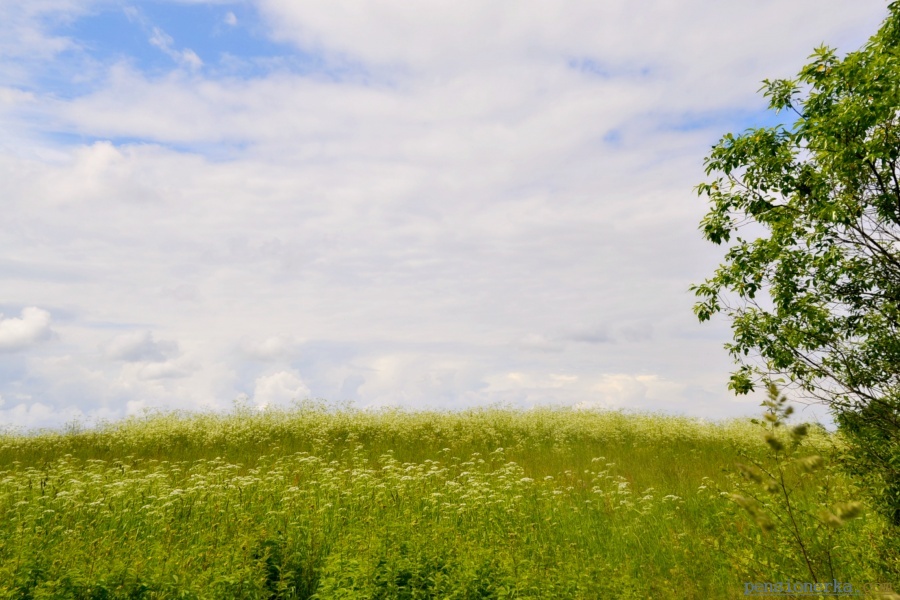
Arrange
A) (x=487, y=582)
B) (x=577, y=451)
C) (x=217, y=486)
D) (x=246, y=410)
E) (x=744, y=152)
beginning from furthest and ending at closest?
(x=246, y=410), (x=577, y=451), (x=217, y=486), (x=744, y=152), (x=487, y=582)

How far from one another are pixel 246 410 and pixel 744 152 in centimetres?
2043

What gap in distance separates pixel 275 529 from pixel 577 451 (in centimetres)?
1208

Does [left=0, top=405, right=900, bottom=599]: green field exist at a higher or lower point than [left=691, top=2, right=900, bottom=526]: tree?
lower

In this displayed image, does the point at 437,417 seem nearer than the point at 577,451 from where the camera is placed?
No

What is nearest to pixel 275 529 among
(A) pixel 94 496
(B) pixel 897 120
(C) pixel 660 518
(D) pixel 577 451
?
(A) pixel 94 496

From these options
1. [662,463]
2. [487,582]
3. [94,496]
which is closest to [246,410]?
[94,496]

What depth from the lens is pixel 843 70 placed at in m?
7.49

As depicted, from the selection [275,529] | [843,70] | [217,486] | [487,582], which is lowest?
[487,582]

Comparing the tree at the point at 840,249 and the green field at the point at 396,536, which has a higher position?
the tree at the point at 840,249

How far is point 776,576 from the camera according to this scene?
25.9 ft

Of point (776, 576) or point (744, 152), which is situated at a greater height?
point (744, 152)

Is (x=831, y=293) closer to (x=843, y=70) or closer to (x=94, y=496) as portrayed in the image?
(x=843, y=70)

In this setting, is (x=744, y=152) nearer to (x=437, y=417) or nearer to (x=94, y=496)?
(x=94, y=496)

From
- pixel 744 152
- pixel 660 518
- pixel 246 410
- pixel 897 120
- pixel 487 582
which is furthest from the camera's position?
pixel 246 410
